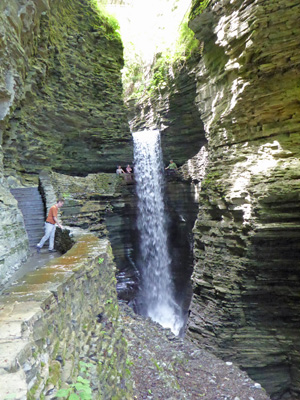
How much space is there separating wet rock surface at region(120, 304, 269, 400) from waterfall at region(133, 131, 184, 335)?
17.2ft

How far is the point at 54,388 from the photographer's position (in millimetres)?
2496

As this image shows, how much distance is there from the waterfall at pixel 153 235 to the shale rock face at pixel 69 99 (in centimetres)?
158

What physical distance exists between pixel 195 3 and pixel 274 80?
20.0ft

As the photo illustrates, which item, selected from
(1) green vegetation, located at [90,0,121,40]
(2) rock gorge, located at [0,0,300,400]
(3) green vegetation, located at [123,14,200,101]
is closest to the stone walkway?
(2) rock gorge, located at [0,0,300,400]

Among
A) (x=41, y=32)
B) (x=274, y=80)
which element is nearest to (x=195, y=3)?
(x=274, y=80)

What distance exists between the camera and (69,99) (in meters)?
16.6

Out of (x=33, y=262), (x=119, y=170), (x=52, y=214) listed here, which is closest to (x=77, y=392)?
(x=33, y=262)

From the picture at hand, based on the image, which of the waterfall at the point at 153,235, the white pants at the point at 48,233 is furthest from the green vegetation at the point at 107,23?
the white pants at the point at 48,233

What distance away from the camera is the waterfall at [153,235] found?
16438 mm

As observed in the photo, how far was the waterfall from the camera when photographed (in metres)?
16.4

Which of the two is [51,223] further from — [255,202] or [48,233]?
[255,202]

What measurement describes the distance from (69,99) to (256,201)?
12941 millimetres

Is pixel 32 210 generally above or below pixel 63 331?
above

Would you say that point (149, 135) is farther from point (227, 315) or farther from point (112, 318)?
point (112, 318)
